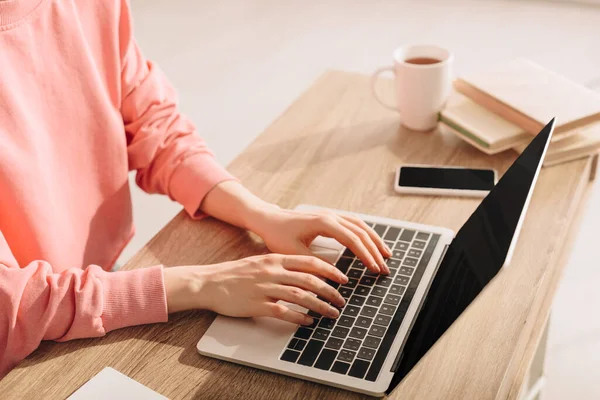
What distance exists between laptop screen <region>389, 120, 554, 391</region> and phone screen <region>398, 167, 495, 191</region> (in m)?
0.18

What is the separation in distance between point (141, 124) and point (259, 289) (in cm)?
44

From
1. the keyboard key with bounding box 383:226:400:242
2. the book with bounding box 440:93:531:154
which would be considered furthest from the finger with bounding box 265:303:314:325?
the book with bounding box 440:93:531:154

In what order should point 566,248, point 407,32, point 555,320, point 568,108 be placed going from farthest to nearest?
point 407,32 < point 555,320 < point 568,108 < point 566,248

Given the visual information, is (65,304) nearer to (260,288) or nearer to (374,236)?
(260,288)

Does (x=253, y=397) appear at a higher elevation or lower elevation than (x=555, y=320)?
higher

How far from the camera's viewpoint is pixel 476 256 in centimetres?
76

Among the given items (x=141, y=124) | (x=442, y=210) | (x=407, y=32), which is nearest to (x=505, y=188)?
(x=442, y=210)

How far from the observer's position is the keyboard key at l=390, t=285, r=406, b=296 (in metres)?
0.90

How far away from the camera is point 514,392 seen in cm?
79

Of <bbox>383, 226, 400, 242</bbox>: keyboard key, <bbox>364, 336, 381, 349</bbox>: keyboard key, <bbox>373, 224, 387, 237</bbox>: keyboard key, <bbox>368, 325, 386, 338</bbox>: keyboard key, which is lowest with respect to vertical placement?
<bbox>373, 224, 387, 237</bbox>: keyboard key

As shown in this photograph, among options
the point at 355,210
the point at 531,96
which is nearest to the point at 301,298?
the point at 355,210

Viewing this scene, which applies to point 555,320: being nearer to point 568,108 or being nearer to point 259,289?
point 568,108

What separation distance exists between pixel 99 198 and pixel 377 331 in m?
0.57

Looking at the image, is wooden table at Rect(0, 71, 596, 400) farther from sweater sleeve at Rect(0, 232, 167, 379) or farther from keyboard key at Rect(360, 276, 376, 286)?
keyboard key at Rect(360, 276, 376, 286)
